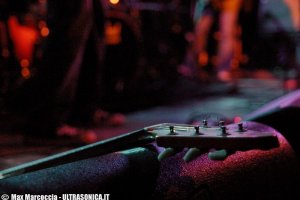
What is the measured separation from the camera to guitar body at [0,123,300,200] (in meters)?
1.32

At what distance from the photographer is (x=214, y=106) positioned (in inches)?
294

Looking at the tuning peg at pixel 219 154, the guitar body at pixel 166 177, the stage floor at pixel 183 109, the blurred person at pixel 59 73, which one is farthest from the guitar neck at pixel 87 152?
the blurred person at pixel 59 73

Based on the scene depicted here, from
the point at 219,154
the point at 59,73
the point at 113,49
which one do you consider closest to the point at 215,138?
the point at 219,154

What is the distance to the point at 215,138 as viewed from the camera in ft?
4.24

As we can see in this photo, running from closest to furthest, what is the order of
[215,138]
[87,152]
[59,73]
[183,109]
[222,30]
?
[215,138], [87,152], [59,73], [183,109], [222,30]

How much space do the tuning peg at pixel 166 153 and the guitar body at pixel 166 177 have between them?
48 millimetres

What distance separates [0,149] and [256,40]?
820 centimetres

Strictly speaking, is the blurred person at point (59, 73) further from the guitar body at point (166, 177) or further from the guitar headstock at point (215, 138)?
the guitar headstock at point (215, 138)

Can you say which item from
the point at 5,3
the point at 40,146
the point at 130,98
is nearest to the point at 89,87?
the point at 40,146

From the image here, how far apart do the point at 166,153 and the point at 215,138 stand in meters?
0.14

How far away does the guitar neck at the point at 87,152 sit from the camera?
136cm

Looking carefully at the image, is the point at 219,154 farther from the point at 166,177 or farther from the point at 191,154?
the point at 166,177

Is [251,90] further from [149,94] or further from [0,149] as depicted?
[0,149]

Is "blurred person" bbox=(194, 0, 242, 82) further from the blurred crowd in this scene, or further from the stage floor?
the stage floor
